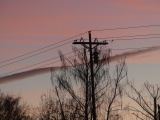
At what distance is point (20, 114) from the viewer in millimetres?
83438

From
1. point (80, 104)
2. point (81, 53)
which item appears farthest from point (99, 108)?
point (81, 53)

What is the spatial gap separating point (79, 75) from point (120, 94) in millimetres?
4768

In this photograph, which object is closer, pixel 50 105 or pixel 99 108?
pixel 99 108

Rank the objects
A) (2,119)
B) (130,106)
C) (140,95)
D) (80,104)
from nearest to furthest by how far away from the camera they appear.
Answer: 1. (80,104)
2. (130,106)
3. (140,95)
4. (2,119)

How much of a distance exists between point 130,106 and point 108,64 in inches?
201

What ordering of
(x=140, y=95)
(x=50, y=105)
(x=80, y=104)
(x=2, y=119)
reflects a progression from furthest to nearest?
(x=2, y=119) < (x=50, y=105) < (x=140, y=95) < (x=80, y=104)

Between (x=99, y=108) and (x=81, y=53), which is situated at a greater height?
(x=81, y=53)

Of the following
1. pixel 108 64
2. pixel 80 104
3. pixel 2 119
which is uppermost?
pixel 108 64

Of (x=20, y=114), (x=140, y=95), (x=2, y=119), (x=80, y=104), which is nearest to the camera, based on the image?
(x=80, y=104)

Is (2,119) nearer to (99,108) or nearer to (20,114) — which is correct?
(20,114)

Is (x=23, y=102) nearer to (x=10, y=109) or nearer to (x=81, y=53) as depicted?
(x=10, y=109)

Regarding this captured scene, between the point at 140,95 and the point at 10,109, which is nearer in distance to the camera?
the point at 140,95

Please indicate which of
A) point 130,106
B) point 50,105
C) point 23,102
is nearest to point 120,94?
point 130,106

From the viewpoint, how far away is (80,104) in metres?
43.2
